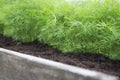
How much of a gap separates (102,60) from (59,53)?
464 millimetres

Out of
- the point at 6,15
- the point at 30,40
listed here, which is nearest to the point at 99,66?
the point at 30,40

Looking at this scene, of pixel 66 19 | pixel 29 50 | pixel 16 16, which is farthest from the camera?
pixel 16 16

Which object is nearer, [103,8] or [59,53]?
[103,8]

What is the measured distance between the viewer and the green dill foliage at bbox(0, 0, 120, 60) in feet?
8.04

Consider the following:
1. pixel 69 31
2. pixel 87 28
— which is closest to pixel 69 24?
pixel 69 31

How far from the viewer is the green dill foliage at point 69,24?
2.45 metres

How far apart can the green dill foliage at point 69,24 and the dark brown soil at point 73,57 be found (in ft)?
0.17

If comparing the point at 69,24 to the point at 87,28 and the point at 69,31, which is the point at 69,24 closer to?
the point at 69,31

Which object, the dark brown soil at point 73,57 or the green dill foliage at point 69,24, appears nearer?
the dark brown soil at point 73,57

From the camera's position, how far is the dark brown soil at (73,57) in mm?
2344

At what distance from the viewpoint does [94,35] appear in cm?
247

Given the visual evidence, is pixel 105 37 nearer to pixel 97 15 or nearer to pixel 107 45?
pixel 107 45

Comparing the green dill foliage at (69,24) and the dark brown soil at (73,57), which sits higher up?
the green dill foliage at (69,24)

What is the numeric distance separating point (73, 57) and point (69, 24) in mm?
323
